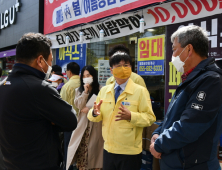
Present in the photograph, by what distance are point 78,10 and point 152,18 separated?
2.64 metres

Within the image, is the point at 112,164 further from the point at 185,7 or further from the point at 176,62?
the point at 185,7

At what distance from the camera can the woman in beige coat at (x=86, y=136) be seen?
3.65m

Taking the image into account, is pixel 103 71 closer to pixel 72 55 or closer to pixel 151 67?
pixel 151 67

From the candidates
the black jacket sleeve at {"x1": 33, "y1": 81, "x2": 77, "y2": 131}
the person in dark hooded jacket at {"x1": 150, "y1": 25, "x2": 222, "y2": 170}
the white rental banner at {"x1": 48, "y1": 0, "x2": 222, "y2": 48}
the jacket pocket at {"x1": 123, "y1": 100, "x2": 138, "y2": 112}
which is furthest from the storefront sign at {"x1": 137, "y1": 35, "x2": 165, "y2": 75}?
the black jacket sleeve at {"x1": 33, "y1": 81, "x2": 77, "y2": 131}

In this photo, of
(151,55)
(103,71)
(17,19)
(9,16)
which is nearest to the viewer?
(151,55)

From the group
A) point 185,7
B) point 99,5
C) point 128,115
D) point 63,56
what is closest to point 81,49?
point 63,56

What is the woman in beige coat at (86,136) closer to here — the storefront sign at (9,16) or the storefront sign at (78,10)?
the storefront sign at (78,10)

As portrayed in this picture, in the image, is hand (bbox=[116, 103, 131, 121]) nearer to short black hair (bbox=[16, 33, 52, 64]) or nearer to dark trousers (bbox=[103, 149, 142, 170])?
dark trousers (bbox=[103, 149, 142, 170])

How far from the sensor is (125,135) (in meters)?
2.63

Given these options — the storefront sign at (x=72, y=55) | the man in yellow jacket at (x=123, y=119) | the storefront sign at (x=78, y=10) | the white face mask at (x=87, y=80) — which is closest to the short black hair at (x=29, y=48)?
the man in yellow jacket at (x=123, y=119)

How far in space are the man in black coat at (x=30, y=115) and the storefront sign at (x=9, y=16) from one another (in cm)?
915

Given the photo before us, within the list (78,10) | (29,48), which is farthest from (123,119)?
(78,10)

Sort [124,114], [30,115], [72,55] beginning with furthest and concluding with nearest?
[72,55] < [124,114] < [30,115]

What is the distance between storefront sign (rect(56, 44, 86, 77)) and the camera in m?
6.77
